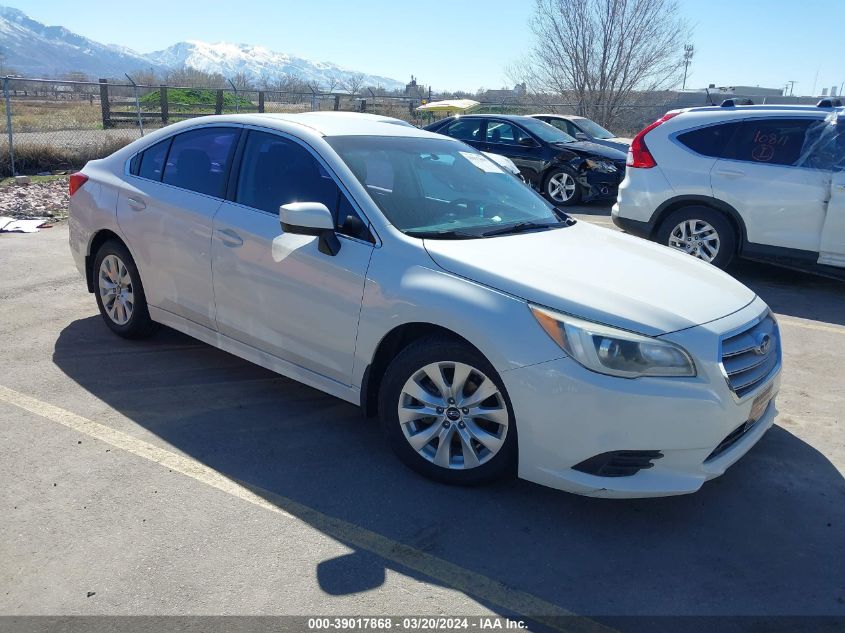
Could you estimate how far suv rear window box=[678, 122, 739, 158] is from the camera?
7.36m

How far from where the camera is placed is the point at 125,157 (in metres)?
5.12

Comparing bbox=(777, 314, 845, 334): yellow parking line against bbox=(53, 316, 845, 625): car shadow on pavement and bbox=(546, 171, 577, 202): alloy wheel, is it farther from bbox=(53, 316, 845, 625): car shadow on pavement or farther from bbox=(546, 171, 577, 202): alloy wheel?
bbox=(546, 171, 577, 202): alloy wheel

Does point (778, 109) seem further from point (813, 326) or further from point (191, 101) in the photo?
point (191, 101)

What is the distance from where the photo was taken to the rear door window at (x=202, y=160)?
443 centimetres

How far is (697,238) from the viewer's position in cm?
755

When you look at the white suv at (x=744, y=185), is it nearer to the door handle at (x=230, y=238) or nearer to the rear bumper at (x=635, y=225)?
the rear bumper at (x=635, y=225)

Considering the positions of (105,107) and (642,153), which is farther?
(105,107)

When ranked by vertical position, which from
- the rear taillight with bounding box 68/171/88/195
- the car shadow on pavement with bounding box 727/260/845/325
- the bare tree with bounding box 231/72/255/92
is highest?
the bare tree with bounding box 231/72/255/92

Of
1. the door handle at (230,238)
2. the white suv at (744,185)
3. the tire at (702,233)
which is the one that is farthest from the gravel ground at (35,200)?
the tire at (702,233)

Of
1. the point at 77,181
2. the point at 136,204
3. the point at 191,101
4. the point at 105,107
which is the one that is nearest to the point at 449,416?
the point at 136,204

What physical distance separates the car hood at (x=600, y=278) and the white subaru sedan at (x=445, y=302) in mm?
13

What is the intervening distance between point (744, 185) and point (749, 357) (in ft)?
14.6

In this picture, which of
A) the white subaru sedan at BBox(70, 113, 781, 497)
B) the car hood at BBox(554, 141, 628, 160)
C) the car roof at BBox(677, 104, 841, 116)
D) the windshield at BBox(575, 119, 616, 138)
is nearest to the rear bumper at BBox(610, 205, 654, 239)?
the car roof at BBox(677, 104, 841, 116)

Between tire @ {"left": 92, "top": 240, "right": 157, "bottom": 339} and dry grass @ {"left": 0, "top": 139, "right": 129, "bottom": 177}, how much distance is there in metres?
9.69
